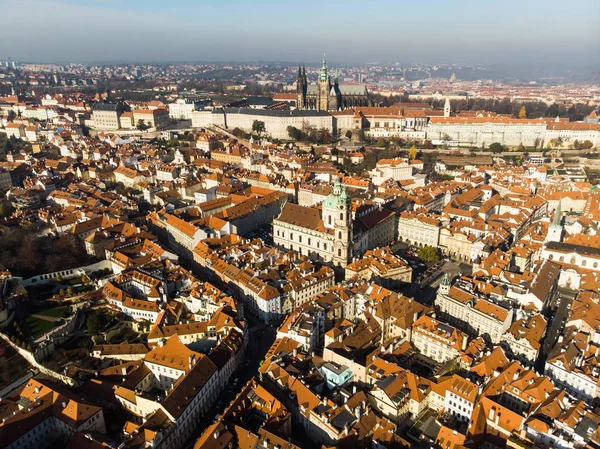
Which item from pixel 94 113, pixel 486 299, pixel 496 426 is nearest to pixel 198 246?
pixel 486 299

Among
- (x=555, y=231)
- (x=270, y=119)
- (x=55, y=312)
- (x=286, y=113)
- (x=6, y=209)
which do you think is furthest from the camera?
(x=270, y=119)

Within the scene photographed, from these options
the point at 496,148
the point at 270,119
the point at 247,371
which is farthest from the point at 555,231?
the point at 270,119

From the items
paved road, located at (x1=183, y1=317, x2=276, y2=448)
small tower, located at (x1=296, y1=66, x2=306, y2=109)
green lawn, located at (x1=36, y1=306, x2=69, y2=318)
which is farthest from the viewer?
small tower, located at (x1=296, y1=66, x2=306, y2=109)

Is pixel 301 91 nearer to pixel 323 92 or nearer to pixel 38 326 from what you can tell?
pixel 323 92

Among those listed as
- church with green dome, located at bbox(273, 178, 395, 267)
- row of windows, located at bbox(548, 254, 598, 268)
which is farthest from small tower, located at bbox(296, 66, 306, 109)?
row of windows, located at bbox(548, 254, 598, 268)

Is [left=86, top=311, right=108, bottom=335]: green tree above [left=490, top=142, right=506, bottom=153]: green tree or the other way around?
the other way around

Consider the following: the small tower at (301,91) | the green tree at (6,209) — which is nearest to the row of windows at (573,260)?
the green tree at (6,209)

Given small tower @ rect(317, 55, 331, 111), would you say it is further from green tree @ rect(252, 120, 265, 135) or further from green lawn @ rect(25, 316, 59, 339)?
green lawn @ rect(25, 316, 59, 339)
